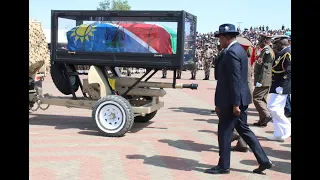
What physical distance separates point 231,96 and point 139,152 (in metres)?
1.90

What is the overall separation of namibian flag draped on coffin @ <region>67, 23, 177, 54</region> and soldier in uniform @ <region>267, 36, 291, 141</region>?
1754 mm

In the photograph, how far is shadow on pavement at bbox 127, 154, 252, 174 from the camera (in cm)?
528

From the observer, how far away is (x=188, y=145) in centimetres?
662

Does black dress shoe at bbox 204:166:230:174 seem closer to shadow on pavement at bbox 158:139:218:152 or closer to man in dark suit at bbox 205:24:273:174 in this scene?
man in dark suit at bbox 205:24:273:174

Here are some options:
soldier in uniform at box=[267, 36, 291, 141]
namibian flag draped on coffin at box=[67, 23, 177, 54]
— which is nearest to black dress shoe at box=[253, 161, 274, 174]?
soldier in uniform at box=[267, 36, 291, 141]

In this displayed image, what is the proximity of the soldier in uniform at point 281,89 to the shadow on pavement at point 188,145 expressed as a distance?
46.9 inches

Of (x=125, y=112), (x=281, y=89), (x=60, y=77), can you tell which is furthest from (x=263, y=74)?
(x=60, y=77)

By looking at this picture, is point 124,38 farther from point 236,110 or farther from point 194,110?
point 194,110

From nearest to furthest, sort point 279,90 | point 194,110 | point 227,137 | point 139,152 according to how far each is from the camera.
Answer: point 227,137, point 139,152, point 279,90, point 194,110

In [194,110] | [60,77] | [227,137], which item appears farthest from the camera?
[194,110]

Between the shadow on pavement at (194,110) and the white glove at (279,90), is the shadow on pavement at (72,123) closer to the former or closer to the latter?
the shadow on pavement at (194,110)

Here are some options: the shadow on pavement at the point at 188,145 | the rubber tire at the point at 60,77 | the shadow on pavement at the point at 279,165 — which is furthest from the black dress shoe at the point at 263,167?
the rubber tire at the point at 60,77
